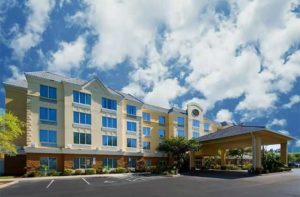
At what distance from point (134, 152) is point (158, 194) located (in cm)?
2996

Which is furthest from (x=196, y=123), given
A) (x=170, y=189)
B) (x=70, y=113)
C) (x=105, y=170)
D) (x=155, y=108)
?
(x=170, y=189)

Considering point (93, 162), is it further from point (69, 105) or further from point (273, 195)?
point (273, 195)

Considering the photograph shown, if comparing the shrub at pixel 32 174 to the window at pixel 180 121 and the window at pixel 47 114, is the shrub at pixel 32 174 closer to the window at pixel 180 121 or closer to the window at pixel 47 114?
the window at pixel 47 114

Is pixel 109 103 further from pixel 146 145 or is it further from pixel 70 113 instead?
pixel 146 145

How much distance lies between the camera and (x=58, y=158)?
39.4 metres

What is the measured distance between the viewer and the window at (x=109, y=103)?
147 feet

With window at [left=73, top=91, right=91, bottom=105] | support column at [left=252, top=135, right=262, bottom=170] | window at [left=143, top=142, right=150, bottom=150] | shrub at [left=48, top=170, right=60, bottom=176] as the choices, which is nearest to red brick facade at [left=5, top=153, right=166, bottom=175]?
shrub at [left=48, top=170, right=60, bottom=176]

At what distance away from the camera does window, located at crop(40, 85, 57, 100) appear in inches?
1543

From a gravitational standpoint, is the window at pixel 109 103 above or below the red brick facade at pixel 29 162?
above

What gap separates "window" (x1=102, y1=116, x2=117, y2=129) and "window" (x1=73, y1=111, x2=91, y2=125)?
2.47 metres

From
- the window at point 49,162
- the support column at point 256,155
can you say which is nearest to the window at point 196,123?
the support column at point 256,155

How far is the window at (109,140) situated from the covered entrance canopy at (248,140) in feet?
35.8

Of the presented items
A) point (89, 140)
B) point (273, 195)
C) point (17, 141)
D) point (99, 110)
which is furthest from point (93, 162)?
point (273, 195)

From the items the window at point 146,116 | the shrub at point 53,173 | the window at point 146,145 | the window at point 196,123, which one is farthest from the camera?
the window at point 196,123
